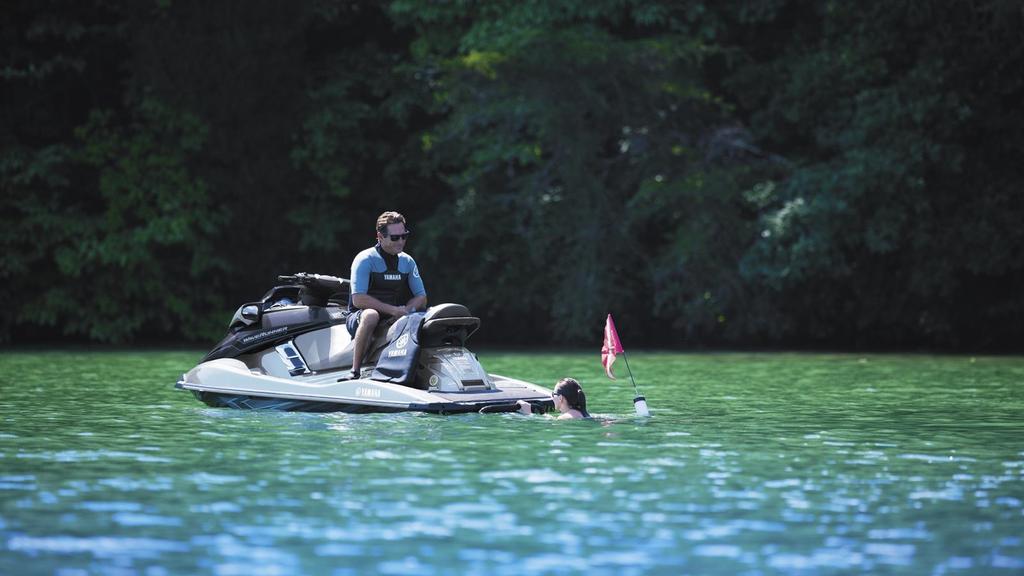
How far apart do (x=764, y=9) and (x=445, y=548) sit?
84.3 feet

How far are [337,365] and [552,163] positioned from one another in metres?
17.2

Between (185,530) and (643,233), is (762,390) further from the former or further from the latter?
(643,233)

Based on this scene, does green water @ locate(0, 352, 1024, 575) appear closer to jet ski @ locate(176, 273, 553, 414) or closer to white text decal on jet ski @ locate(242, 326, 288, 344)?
jet ski @ locate(176, 273, 553, 414)

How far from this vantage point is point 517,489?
9.21m

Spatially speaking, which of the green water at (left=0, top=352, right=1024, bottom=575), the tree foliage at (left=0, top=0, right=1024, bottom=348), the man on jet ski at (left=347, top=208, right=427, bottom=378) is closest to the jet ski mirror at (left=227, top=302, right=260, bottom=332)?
the green water at (left=0, top=352, right=1024, bottom=575)

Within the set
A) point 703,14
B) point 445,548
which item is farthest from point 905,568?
point 703,14

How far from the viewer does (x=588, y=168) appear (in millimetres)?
31719

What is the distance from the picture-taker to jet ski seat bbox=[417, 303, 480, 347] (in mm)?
13734

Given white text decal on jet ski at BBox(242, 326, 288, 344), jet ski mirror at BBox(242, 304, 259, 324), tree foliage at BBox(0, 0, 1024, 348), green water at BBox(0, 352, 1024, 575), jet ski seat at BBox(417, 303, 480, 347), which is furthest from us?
tree foliage at BBox(0, 0, 1024, 348)

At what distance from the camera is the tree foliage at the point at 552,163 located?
29438mm

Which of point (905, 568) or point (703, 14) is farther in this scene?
point (703, 14)

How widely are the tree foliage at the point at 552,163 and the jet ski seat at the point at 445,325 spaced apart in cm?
1573

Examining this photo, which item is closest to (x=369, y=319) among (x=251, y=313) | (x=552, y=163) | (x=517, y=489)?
(x=251, y=313)

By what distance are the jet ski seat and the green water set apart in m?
0.88
